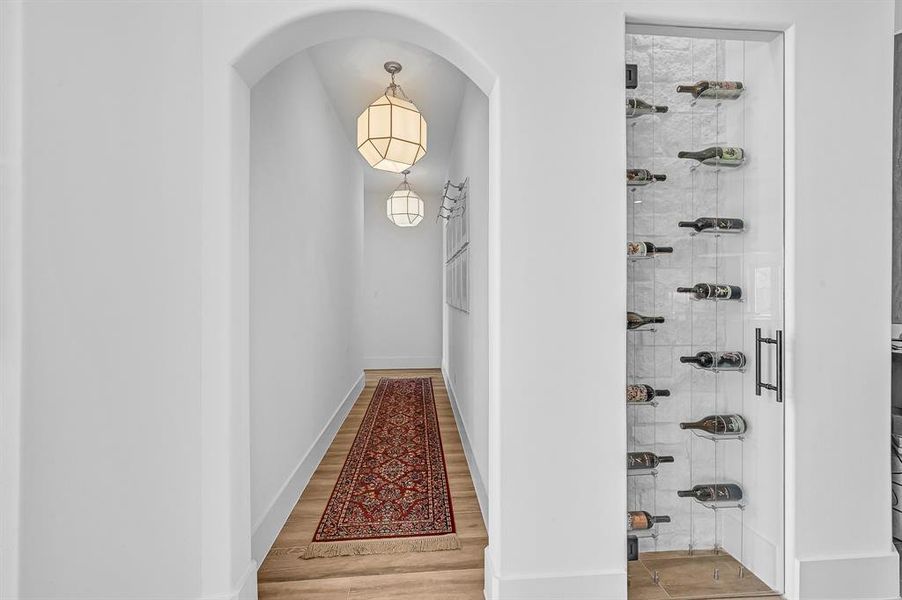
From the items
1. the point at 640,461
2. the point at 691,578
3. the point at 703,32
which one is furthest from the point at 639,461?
the point at 703,32

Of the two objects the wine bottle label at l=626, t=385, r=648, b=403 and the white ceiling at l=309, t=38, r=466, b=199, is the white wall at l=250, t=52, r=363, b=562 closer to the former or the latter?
the white ceiling at l=309, t=38, r=466, b=199

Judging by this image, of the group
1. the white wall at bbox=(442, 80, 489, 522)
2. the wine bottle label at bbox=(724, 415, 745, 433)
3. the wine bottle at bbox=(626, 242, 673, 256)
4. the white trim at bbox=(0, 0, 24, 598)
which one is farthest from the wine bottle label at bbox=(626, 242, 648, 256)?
the white trim at bbox=(0, 0, 24, 598)

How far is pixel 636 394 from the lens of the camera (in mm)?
2088

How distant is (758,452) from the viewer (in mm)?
2068

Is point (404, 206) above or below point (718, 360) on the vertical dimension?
above

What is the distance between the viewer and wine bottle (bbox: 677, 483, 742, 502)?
2127 millimetres

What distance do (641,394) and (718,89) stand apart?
132cm

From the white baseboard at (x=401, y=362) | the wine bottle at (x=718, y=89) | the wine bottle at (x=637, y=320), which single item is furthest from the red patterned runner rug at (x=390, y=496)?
the white baseboard at (x=401, y=362)

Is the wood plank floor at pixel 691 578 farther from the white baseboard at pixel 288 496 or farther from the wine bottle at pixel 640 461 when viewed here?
the white baseboard at pixel 288 496

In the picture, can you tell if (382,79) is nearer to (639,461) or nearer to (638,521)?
(639,461)

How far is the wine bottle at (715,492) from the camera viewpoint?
213cm

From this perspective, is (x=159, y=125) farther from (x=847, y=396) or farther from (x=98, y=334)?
(x=847, y=396)

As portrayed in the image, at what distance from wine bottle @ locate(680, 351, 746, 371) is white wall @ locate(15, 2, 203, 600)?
200cm

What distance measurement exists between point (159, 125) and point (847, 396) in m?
2.71
